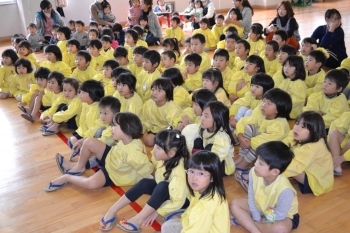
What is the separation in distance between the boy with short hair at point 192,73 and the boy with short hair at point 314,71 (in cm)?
98

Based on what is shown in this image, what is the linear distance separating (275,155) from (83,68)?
2.71 meters

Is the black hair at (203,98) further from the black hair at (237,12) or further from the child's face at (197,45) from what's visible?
the black hair at (237,12)

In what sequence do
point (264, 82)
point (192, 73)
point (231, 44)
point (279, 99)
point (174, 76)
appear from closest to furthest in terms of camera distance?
point (279, 99) → point (264, 82) → point (174, 76) → point (192, 73) → point (231, 44)

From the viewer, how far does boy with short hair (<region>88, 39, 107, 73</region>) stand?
4453mm

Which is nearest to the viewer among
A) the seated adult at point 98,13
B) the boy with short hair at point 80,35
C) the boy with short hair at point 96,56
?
the boy with short hair at point 96,56

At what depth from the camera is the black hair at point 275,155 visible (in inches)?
73.2

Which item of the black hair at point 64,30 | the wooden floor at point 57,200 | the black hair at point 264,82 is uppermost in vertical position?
the black hair at point 64,30

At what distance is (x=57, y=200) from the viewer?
2.43 metres

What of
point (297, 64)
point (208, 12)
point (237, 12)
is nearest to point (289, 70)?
point (297, 64)

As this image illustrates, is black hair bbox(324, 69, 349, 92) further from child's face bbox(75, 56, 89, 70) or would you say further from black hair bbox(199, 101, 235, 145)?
child's face bbox(75, 56, 89, 70)

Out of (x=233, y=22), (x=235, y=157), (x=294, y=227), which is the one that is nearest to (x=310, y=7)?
(x=233, y=22)

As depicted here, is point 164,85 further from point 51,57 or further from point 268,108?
point 51,57

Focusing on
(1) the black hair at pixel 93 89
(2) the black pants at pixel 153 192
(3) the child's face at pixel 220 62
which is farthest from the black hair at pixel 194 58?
(2) the black pants at pixel 153 192

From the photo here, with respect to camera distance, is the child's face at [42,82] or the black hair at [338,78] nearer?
the black hair at [338,78]
